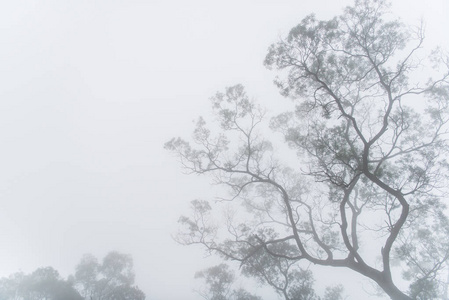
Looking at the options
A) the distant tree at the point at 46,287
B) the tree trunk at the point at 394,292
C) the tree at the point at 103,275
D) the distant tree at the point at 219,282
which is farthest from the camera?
the tree at the point at 103,275

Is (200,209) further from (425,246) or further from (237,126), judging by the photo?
(425,246)

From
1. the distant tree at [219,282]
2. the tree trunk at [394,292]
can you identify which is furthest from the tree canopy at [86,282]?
the tree trunk at [394,292]

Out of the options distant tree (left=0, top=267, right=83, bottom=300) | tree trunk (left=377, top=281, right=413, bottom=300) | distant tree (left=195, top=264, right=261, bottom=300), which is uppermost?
distant tree (left=195, top=264, right=261, bottom=300)

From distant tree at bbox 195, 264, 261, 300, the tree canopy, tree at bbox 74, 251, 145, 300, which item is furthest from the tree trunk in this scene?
tree at bbox 74, 251, 145, 300

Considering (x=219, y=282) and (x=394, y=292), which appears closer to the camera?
(x=394, y=292)

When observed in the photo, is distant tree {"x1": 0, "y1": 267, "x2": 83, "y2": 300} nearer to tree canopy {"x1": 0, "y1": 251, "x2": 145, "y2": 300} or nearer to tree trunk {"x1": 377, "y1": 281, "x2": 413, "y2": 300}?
tree canopy {"x1": 0, "y1": 251, "x2": 145, "y2": 300}

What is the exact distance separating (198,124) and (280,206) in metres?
8.34

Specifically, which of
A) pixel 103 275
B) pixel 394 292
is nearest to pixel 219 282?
pixel 394 292

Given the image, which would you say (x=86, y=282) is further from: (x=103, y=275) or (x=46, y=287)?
(x=46, y=287)

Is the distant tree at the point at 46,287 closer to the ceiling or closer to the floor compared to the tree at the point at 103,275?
closer to the floor

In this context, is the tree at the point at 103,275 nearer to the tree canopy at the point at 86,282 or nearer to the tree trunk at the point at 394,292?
the tree canopy at the point at 86,282

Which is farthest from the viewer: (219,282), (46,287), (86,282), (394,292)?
(86,282)

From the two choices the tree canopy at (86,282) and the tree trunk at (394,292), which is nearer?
the tree trunk at (394,292)

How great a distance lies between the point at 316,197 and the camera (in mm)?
Result: 20734
